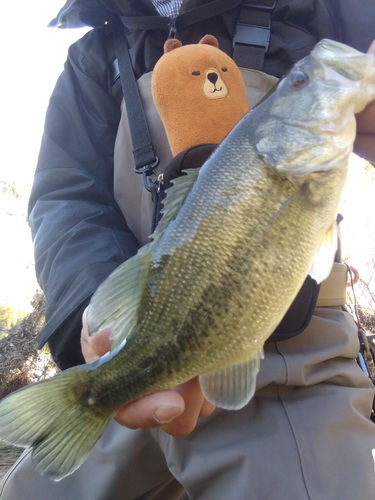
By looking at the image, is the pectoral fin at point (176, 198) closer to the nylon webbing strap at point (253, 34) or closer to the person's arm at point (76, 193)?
the person's arm at point (76, 193)

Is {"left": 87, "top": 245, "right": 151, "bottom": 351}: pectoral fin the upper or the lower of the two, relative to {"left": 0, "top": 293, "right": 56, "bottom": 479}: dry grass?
upper

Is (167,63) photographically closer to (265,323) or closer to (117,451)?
(265,323)

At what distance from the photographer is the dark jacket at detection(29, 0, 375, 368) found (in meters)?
1.87

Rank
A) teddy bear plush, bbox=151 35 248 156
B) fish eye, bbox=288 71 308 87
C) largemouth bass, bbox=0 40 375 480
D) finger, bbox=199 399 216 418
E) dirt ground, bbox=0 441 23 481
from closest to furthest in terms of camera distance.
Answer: largemouth bass, bbox=0 40 375 480 < fish eye, bbox=288 71 308 87 < finger, bbox=199 399 216 418 < teddy bear plush, bbox=151 35 248 156 < dirt ground, bbox=0 441 23 481

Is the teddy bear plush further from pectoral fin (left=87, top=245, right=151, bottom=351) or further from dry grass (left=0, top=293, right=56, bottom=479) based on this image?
dry grass (left=0, top=293, right=56, bottom=479)

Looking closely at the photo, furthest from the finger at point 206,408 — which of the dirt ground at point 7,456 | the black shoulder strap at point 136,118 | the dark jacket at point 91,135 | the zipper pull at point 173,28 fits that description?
the dirt ground at point 7,456

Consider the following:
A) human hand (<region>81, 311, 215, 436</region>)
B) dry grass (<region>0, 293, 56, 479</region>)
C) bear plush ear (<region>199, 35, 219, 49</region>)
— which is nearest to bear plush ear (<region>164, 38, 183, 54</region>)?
bear plush ear (<region>199, 35, 219, 49</region>)

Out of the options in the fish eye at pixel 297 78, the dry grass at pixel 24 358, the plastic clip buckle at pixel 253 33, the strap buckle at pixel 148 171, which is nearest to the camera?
the fish eye at pixel 297 78

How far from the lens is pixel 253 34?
192 cm

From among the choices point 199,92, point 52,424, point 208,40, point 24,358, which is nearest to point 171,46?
point 208,40

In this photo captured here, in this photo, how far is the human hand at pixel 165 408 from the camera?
1119 millimetres

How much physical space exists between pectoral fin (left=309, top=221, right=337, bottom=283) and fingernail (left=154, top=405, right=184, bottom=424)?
565 millimetres

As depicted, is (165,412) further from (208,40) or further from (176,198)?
(208,40)

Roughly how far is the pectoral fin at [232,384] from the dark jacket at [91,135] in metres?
0.83
